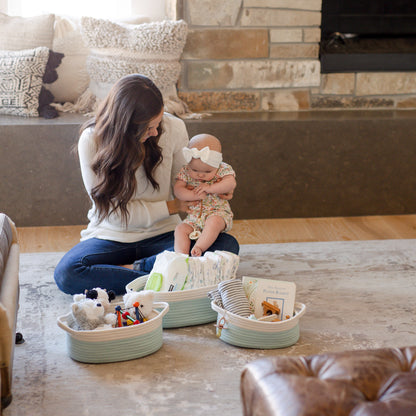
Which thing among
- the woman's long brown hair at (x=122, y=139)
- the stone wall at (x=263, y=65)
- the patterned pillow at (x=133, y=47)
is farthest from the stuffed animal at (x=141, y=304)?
the stone wall at (x=263, y=65)

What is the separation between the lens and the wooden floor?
2.81 metres

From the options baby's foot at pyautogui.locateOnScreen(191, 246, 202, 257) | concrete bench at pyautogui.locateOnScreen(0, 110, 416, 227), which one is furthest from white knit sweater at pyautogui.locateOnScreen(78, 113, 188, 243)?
concrete bench at pyautogui.locateOnScreen(0, 110, 416, 227)

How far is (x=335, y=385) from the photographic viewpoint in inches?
43.9

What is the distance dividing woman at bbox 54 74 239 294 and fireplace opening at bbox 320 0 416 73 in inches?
55.1

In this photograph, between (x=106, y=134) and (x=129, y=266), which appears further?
(x=129, y=266)

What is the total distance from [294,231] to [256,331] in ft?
4.04

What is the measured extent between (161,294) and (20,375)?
480mm

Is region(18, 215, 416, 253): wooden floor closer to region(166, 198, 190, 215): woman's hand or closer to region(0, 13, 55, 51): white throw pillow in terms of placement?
region(166, 198, 190, 215): woman's hand

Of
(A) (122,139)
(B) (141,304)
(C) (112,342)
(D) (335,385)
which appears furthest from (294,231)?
(D) (335,385)

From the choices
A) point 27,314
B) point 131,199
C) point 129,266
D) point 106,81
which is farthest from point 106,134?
point 106,81

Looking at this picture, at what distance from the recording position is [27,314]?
2.05 metres

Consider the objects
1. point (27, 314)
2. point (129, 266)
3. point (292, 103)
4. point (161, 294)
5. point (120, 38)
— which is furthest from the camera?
point (292, 103)

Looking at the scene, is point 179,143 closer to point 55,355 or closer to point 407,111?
point 55,355

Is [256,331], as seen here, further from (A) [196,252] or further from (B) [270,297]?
(A) [196,252]
